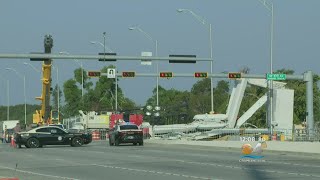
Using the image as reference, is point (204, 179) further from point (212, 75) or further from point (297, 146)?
point (212, 75)

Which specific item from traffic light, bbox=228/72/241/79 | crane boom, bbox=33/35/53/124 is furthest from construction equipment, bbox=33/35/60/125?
traffic light, bbox=228/72/241/79

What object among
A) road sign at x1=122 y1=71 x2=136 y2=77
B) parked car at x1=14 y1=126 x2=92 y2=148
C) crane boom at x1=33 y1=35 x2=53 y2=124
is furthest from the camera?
crane boom at x1=33 y1=35 x2=53 y2=124

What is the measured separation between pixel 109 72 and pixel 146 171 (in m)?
32.9

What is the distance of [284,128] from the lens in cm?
5866

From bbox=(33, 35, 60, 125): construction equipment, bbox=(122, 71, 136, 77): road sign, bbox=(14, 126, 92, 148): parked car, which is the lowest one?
bbox=(14, 126, 92, 148): parked car

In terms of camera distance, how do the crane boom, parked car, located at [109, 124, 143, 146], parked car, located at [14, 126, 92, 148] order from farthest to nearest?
the crane boom < parked car, located at [109, 124, 143, 146] < parked car, located at [14, 126, 92, 148]

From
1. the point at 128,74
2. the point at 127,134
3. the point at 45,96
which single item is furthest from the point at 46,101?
the point at 127,134

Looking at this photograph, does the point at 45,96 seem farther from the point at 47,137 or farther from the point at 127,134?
the point at 127,134

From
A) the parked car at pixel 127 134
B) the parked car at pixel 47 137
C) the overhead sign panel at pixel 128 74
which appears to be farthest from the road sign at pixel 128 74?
the parked car at pixel 47 137

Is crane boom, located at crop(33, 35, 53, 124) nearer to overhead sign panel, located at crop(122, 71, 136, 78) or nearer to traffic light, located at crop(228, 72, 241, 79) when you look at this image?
overhead sign panel, located at crop(122, 71, 136, 78)

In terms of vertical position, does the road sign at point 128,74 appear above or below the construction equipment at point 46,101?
above

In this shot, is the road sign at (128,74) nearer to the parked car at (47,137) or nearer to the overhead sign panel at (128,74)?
the overhead sign panel at (128,74)

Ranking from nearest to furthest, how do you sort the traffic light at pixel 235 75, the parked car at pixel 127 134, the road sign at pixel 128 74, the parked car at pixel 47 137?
the parked car at pixel 47 137 < the parked car at pixel 127 134 < the traffic light at pixel 235 75 < the road sign at pixel 128 74

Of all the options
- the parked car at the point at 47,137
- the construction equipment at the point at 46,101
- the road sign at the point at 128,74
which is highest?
the road sign at the point at 128,74
